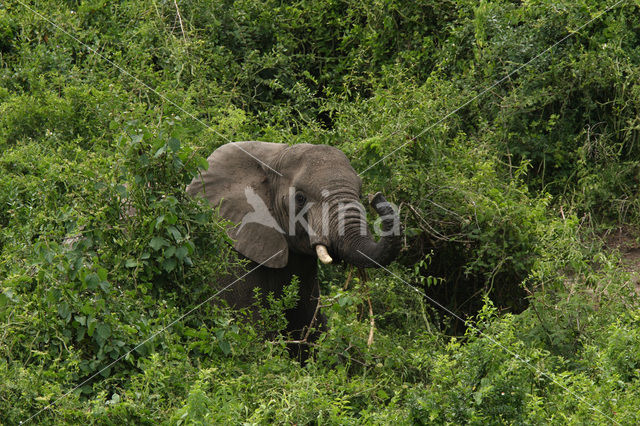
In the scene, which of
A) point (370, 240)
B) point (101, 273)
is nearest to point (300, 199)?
point (370, 240)

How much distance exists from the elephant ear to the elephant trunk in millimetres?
538

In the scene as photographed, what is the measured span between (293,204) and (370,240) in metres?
0.65

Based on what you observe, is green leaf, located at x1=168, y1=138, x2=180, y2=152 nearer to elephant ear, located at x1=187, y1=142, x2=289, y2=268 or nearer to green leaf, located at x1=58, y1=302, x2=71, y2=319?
elephant ear, located at x1=187, y1=142, x2=289, y2=268

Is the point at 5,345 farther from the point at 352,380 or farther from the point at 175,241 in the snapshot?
the point at 352,380

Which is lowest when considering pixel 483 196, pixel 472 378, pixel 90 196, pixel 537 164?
pixel 537 164

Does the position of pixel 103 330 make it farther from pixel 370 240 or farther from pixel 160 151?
pixel 370 240

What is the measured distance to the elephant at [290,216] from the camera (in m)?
6.67

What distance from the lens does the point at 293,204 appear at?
6988 mm

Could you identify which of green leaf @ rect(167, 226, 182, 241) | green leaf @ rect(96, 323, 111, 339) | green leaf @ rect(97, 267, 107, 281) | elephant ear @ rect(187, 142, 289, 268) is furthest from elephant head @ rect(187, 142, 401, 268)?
green leaf @ rect(96, 323, 111, 339)

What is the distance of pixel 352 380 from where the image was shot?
6.21 m

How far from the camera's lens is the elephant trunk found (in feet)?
20.9

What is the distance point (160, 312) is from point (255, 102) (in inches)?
188

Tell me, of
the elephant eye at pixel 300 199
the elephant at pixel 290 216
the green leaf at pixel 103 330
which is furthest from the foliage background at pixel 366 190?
the elephant eye at pixel 300 199

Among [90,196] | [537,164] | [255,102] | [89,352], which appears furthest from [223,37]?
[89,352]
